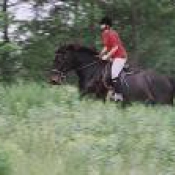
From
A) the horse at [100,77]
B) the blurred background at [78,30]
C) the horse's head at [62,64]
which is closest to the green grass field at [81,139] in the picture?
the horse at [100,77]

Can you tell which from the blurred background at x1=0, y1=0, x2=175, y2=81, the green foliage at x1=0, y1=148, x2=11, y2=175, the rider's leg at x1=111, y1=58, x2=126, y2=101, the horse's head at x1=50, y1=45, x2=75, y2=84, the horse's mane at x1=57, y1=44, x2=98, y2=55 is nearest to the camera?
the green foliage at x1=0, y1=148, x2=11, y2=175

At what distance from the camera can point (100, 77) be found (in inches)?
727

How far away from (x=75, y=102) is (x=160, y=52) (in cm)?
1361

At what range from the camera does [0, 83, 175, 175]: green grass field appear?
8.80 meters

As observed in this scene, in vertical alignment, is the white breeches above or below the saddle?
above

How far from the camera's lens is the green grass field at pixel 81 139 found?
8.80m

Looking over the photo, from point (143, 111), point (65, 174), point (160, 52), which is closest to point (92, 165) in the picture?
point (65, 174)

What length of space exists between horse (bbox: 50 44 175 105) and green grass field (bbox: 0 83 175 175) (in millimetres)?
3809

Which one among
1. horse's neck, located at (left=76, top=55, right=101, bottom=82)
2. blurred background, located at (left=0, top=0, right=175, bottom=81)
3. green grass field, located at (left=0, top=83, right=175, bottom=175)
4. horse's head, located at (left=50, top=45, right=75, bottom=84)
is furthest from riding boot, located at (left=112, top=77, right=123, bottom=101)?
blurred background, located at (left=0, top=0, right=175, bottom=81)

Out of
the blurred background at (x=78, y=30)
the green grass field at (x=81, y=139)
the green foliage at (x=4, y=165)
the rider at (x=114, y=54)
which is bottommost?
the blurred background at (x=78, y=30)

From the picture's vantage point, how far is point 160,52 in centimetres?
2769

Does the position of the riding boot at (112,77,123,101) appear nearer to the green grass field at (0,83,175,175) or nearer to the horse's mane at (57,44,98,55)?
the horse's mane at (57,44,98,55)

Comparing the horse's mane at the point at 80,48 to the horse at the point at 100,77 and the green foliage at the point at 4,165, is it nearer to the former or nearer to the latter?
the horse at the point at 100,77

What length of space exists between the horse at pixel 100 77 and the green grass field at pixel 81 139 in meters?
3.81
